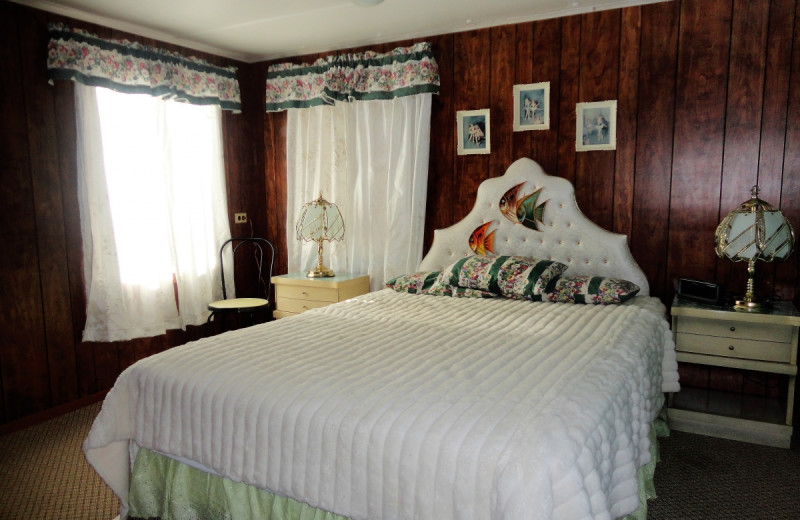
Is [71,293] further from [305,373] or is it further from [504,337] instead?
[504,337]

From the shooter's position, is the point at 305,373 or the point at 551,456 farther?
the point at 305,373

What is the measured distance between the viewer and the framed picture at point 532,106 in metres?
3.58

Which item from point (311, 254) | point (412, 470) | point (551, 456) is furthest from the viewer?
point (311, 254)

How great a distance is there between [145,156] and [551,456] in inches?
132

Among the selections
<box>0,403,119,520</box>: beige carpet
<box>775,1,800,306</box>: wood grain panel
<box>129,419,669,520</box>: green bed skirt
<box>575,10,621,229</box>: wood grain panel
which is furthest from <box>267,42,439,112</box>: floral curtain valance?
<box>129,419,669,520</box>: green bed skirt

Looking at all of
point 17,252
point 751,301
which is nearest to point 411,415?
point 751,301

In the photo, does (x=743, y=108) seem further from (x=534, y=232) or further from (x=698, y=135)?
(x=534, y=232)

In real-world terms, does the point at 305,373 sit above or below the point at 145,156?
below

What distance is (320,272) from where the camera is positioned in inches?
161

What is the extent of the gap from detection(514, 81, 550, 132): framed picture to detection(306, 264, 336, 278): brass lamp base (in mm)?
1687

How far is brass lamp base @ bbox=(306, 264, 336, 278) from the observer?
4.09 meters

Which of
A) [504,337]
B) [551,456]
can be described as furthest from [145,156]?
[551,456]

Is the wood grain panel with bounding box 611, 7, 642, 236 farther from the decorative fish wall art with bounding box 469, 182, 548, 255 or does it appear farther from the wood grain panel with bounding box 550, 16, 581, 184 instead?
the decorative fish wall art with bounding box 469, 182, 548, 255

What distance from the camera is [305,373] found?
6.09 feet
